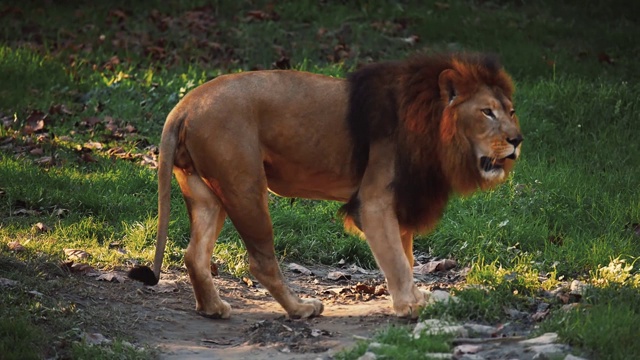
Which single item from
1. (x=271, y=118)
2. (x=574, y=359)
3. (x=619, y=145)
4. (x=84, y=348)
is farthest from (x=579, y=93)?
(x=84, y=348)

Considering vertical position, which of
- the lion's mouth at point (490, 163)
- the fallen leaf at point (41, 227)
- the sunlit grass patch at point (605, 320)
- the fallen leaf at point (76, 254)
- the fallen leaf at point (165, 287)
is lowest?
the fallen leaf at point (165, 287)

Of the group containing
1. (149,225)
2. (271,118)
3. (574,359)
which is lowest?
(149,225)

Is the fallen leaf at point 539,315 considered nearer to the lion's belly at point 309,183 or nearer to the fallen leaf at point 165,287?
the lion's belly at point 309,183

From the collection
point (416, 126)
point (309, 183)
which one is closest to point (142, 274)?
point (309, 183)

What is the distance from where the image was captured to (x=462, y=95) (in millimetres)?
5496

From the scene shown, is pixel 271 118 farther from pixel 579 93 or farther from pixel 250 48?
pixel 250 48

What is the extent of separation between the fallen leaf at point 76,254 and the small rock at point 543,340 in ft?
9.19

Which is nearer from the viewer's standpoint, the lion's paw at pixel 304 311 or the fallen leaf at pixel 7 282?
the fallen leaf at pixel 7 282

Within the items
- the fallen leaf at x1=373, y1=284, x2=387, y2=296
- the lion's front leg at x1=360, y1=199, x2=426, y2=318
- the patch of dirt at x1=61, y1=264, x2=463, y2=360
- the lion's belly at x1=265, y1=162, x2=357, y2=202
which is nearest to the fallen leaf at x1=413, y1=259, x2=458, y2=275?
the patch of dirt at x1=61, y1=264, x2=463, y2=360

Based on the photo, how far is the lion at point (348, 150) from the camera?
546 cm

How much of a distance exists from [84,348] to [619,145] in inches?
209

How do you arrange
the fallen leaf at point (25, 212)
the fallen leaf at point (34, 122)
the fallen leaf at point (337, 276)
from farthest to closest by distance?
the fallen leaf at point (34, 122) < the fallen leaf at point (25, 212) < the fallen leaf at point (337, 276)

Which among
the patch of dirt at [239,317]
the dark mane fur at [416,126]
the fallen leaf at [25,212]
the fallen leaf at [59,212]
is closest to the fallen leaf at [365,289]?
the patch of dirt at [239,317]

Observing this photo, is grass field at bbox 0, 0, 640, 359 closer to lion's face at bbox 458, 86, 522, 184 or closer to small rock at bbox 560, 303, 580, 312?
small rock at bbox 560, 303, 580, 312
